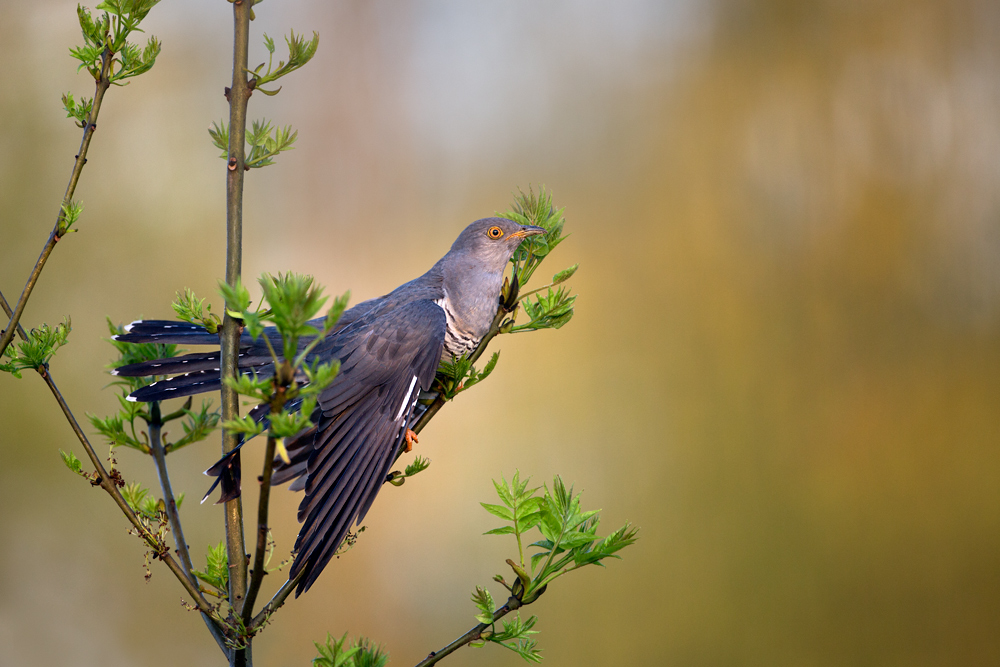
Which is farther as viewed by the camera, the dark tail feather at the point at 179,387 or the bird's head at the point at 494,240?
the bird's head at the point at 494,240

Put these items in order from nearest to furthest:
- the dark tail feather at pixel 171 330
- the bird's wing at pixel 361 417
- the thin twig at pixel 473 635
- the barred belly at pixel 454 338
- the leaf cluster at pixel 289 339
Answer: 1. the leaf cluster at pixel 289 339
2. the thin twig at pixel 473 635
3. the bird's wing at pixel 361 417
4. the dark tail feather at pixel 171 330
5. the barred belly at pixel 454 338

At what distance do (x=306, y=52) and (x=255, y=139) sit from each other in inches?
2.3

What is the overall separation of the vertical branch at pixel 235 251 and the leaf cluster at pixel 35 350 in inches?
4.0

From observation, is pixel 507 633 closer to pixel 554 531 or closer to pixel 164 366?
pixel 554 531

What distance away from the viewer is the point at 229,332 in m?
0.35

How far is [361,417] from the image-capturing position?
608 mm

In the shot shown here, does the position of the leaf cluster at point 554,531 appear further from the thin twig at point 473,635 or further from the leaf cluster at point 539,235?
the leaf cluster at point 539,235

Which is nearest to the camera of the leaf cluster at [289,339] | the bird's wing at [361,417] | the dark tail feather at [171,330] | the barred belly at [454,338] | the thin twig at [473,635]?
the leaf cluster at [289,339]

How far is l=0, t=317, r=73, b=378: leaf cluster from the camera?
359mm

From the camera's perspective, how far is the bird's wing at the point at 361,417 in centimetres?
44

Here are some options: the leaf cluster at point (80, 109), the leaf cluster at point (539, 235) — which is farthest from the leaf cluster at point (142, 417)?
the leaf cluster at point (539, 235)

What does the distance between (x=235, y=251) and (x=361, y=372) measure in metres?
0.34

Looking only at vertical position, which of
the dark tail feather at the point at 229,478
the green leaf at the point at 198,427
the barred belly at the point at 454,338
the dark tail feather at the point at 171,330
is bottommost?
the dark tail feather at the point at 229,478

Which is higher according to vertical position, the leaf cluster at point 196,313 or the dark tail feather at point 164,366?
the dark tail feather at point 164,366
